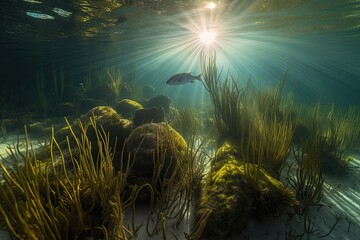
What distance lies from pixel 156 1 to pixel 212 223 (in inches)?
470

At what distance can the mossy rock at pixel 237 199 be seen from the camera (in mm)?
2607

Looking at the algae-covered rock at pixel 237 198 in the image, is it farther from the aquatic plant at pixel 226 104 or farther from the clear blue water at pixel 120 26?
the clear blue water at pixel 120 26

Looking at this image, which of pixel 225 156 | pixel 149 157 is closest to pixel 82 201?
pixel 149 157

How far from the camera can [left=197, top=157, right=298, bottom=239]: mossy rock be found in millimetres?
2607

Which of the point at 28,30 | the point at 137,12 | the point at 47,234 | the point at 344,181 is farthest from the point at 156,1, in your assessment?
the point at 47,234

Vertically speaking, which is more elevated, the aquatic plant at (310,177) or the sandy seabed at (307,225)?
the aquatic plant at (310,177)

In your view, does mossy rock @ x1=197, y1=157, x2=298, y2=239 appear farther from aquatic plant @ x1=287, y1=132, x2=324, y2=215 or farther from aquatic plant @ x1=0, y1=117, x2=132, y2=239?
aquatic plant @ x1=0, y1=117, x2=132, y2=239

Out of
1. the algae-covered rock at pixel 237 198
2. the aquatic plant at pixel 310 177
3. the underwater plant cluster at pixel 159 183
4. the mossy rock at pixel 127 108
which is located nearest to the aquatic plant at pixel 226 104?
the underwater plant cluster at pixel 159 183

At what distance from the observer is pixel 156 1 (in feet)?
38.3

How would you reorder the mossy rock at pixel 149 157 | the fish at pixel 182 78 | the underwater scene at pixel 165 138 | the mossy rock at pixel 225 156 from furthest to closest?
1. the fish at pixel 182 78
2. the mossy rock at pixel 225 156
3. the mossy rock at pixel 149 157
4. the underwater scene at pixel 165 138

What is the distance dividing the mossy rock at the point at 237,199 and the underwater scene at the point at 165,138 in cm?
2

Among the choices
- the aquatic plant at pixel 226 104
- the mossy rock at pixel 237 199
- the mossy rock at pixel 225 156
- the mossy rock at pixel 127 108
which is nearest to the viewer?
the mossy rock at pixel 237 199

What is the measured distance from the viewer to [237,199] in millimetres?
2793

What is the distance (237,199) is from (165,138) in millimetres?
1577
